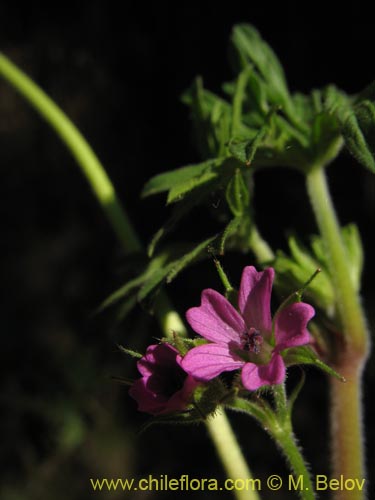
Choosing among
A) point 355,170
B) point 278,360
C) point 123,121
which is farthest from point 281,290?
point 123,121

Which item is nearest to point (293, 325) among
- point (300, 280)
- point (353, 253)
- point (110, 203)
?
point (300, 280)

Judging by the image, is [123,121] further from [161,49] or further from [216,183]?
[216,183]

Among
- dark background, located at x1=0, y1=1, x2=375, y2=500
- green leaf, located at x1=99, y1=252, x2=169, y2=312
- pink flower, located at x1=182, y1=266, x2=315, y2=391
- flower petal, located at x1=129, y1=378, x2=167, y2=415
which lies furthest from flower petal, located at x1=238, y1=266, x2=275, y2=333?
dark background, located at x1=0, y1=1, x2=375, y2=500

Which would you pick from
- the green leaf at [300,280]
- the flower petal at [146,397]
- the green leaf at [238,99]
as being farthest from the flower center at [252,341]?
the green leaf at [238,99]

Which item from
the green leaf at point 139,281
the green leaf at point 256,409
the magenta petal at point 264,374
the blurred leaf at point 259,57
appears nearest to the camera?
the magenta petal at point 264,374

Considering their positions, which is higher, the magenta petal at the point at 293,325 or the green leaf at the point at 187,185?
the green leaf at the point at 187,185

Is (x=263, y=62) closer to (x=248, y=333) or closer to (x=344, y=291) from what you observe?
(x=344, y=291)

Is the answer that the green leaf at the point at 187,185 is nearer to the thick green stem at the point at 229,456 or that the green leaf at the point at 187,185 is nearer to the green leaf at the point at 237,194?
the green leaf at the point at 237,194
